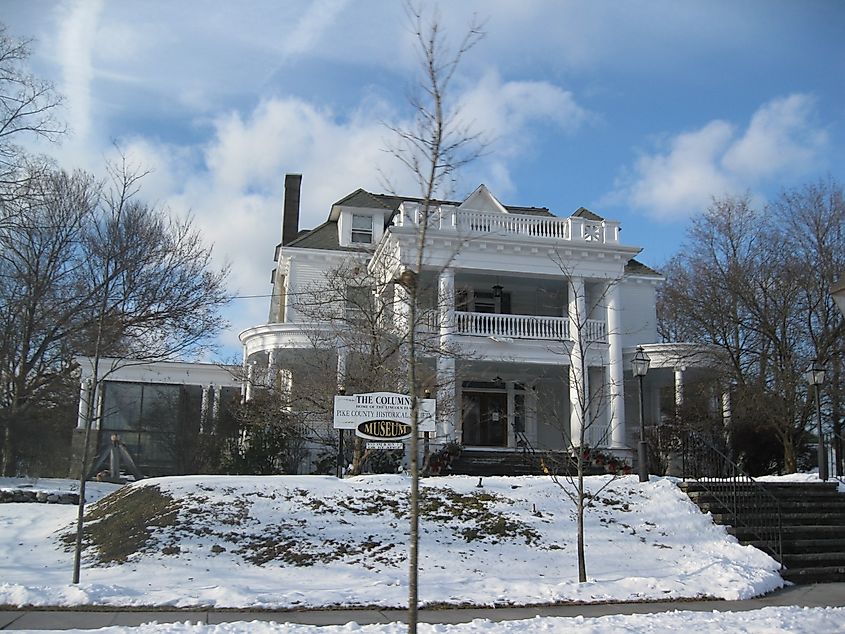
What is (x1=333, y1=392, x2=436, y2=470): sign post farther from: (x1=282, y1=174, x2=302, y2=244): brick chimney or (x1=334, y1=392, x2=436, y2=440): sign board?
(x1=282, y1=174, x2=302, y2=244): brick chimney

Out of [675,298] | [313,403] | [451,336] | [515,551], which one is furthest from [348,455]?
[675,298]

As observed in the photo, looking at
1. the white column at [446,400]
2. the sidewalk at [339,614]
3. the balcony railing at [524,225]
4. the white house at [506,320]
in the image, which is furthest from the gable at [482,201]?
the sidewalk at [339,614]

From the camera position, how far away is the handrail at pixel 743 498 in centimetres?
1290

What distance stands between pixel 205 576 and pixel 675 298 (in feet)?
68.8

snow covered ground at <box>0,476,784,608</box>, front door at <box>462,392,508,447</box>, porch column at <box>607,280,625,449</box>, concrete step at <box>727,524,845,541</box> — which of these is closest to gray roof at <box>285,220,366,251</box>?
front door at <box>462,392,508,447</box>

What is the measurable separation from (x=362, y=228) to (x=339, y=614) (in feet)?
69.4

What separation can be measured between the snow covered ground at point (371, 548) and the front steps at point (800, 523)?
0.35 metres

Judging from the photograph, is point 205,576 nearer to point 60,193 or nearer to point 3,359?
point 3,359

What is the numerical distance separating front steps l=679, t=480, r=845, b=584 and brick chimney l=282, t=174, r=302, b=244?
21.1m

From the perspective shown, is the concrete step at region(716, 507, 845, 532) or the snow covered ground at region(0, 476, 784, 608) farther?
the concrete step at region(716, 507, 845, 532)

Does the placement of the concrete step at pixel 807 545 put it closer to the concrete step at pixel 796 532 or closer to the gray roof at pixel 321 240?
the concrete step at pixel 796 532

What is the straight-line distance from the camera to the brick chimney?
32.3 meters

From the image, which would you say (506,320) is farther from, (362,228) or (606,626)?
(606,626)

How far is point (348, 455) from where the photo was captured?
19.5 metres
